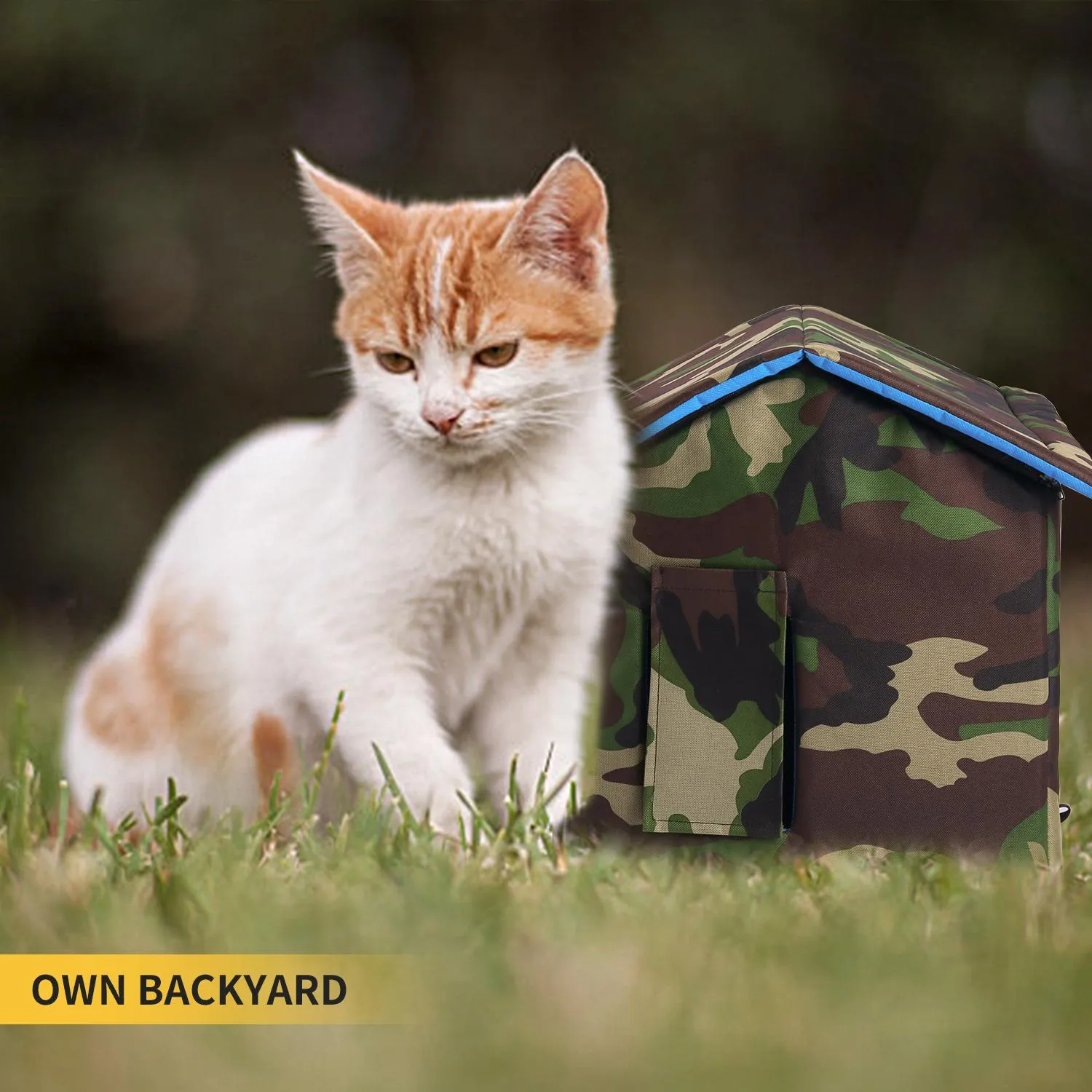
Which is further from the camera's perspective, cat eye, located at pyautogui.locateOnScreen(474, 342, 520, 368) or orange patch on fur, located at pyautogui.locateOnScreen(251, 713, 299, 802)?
orange patch on fur, located at pyautogui.locateOnScreen(251, 713, 299, 802)

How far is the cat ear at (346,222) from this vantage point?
75.3 inches

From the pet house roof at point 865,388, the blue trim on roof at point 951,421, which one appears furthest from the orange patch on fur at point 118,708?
the blue trim on roof at point 951,421

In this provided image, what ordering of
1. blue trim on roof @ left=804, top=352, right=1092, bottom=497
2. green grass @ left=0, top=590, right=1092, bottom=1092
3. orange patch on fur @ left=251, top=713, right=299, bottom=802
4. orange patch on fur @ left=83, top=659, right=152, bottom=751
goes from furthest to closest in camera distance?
orange patch on fur @ left=83, top=659, right=152, bottom=751 → orange patch on fur @ left=251, top=713, right=299, bottom=802 → blue trim on roof @ left=804, top=352, right=1092, bottom=497 → green grass @ left=0, top=590, right=1092, bottom=1092

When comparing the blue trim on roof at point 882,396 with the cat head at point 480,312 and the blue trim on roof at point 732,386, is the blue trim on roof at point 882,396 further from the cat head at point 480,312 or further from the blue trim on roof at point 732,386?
the cat head at point 480,312

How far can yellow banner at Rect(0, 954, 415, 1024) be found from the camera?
4.28 ft

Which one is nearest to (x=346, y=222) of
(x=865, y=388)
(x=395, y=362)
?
(x=395, y=362)

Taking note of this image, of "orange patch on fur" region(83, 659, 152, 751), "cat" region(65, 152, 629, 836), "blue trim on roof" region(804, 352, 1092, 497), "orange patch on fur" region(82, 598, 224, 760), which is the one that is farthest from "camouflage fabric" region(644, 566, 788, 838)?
"orange patch on fur" region(83, 659, 152, 751)

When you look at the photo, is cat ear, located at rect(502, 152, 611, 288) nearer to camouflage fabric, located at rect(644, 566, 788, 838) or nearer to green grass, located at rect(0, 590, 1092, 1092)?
camouflage fabric, located at rect(644, 566, 788, 838)

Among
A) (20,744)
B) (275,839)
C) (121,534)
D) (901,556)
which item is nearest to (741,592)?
(901,556)

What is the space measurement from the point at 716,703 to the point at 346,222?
83 cm

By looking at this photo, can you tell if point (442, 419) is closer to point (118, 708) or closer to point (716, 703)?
point (716, 703)

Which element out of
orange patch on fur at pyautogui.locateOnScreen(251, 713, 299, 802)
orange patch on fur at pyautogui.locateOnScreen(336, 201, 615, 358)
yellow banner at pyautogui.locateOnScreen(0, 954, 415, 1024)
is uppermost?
orange patch on fur at pyautogui.locateOnScreen(336, 201, 615, 358)

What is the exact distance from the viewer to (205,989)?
4.50 feet

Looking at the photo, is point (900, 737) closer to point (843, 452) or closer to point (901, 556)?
point (901, 556)
